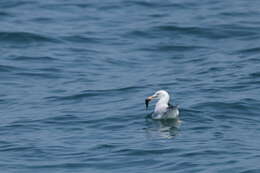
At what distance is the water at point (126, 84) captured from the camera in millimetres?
18375

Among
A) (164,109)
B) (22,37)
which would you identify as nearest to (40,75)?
(22,37)

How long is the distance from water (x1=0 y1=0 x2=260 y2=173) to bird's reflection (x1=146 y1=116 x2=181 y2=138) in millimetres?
27

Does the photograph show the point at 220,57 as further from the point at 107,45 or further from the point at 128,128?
the point at 128,128

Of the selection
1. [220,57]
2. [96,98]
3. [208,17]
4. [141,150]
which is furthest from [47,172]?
[208,17]

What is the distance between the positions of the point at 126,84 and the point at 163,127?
4.65 m

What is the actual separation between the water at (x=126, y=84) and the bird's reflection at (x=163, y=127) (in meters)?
0.03

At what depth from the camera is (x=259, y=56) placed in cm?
2823

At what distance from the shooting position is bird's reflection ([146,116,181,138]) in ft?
66.1

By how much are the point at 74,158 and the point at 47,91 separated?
6946 mm

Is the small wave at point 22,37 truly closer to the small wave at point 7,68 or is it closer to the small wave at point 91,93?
the small wave at point 7,68

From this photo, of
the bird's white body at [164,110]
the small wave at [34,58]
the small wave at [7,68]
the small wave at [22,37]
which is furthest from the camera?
the small wave at [22,37]

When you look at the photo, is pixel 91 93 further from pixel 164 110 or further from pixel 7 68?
pixel 7 68

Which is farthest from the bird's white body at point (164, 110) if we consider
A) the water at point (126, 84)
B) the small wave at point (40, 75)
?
the small wave at point (40, 75)

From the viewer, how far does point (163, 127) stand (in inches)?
826
